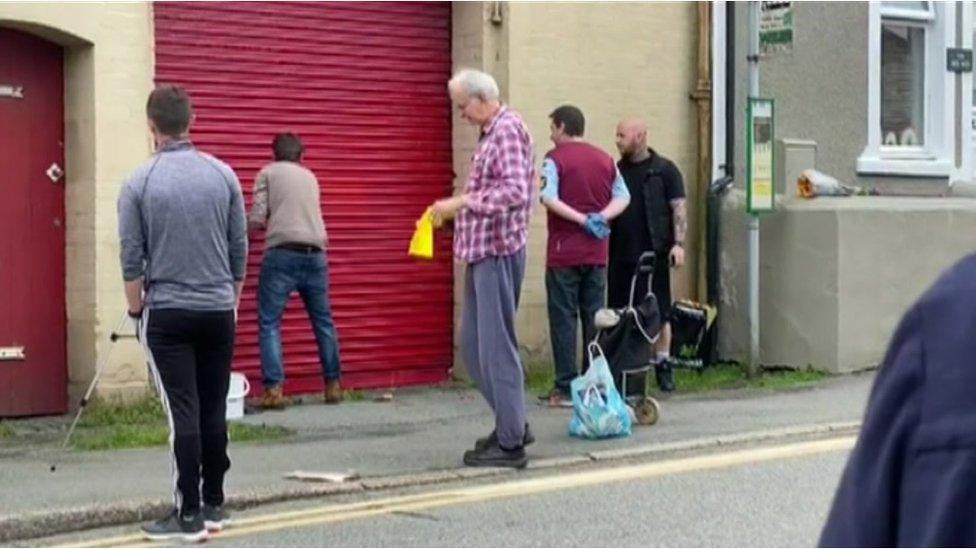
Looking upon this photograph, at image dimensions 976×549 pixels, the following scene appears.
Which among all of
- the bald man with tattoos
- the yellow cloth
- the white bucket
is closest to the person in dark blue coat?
the yellow cloth

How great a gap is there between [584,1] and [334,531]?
265 inches

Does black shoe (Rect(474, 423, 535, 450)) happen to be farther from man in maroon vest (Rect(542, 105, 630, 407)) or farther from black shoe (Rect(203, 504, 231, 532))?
man in maroon vest (Rect(542, 105, 630, 407))

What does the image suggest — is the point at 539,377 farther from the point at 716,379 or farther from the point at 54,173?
the point at 54,173

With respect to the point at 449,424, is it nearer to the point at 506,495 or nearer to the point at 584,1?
the point at 506,495

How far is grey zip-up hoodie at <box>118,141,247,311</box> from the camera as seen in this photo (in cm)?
659

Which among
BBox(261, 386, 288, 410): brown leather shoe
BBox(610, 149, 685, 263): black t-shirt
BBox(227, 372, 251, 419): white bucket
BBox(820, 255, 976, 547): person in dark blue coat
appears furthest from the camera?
BBox(610, 149, 685, 263): black t-shirt

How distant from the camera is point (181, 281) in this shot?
21.6 ft

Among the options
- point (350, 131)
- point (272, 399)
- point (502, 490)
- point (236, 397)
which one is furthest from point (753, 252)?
point (502, 490)

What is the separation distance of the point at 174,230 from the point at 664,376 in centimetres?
577

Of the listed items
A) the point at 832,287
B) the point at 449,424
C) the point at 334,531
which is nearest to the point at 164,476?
the point at 334,531

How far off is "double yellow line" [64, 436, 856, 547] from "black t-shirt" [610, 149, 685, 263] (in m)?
2.57

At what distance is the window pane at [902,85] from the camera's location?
48.3 feet

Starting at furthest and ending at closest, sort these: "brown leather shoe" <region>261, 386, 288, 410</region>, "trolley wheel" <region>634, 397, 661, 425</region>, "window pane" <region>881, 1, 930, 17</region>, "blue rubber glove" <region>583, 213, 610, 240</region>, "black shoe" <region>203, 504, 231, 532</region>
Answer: "window pane" <region>881, 1, 930, 17</region>, "brown leather shoe" <region>261, 386, 288, 410</region>, "blue rubber glove" <region>583, 213, 610, 240</region>, "trolley wheel" <region>634, 397, 661, 425</region>, "black shoe" <region>203, 504, 231, 532</region>

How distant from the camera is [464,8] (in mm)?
12312
